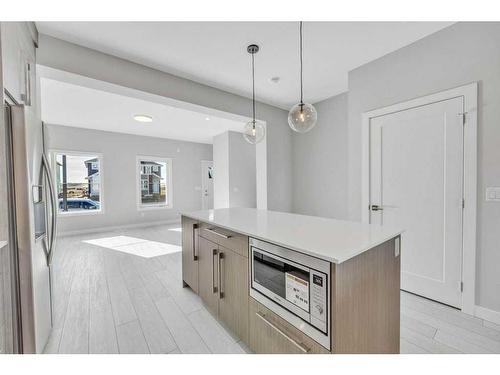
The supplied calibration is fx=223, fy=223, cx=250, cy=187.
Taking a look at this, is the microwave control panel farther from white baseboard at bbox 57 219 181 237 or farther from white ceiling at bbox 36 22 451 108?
white baseboard at bbox 57 219 181 237

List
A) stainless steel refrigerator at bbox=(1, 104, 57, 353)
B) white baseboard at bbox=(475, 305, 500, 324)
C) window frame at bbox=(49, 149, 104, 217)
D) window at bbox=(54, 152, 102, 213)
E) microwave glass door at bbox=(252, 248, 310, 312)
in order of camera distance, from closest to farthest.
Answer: microwave glass door at bbox=(252, 248, 310, 312) < stainless steel refrigerator at bbox=(1, 104, 57, 353) < white baseboard at bbox=(475, 305, 500, 324) < window frame at bbox=(49, 149, 104, 217) < window at bbox=(54, 152, 102, 213)

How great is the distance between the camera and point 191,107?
3.28 metres

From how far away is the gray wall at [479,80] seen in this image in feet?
6.24

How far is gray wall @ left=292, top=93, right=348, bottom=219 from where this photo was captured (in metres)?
3.87

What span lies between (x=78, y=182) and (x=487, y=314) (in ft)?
25.5

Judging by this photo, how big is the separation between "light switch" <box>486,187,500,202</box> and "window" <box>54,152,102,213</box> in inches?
288

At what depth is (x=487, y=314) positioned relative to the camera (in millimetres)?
1940

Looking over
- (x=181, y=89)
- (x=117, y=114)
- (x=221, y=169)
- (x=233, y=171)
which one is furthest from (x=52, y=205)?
(x=221, y=169)

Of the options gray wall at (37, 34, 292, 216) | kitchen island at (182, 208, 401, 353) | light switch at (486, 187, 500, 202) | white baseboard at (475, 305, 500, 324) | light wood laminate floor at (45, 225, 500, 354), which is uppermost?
gray wall at (37, 34, 292, 216)

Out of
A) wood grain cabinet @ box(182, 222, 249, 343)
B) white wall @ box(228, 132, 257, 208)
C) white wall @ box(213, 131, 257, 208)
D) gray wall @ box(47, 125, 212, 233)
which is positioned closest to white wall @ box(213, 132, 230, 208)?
white wall @ box(213, 131, 257, 208)

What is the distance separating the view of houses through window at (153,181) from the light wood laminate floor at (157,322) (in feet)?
13.2

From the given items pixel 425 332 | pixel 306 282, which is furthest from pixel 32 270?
pixel 425 332

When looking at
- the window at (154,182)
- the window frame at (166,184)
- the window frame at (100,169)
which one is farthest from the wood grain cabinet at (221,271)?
the window at (154,182)

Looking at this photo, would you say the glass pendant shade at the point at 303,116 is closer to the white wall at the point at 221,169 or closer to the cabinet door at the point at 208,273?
the cabinet door at the point at 208,273
